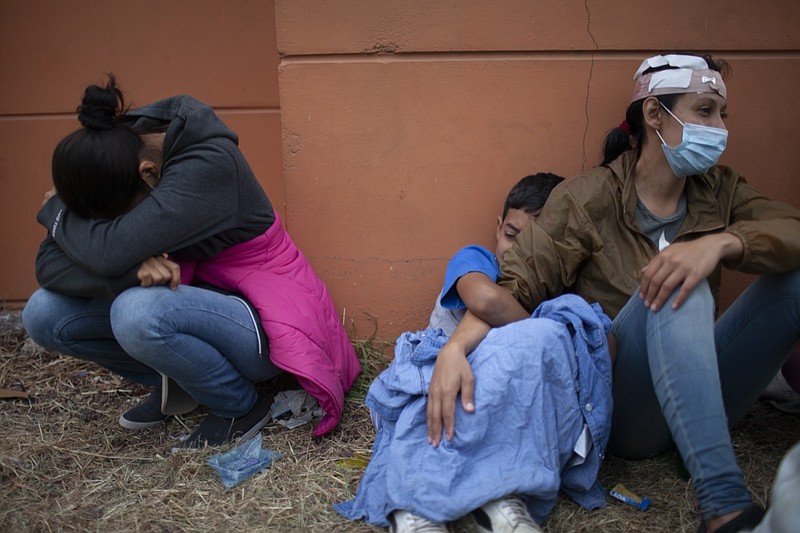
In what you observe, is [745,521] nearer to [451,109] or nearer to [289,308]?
[289,308]

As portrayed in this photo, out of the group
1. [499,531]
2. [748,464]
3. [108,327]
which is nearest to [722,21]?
[748,464]

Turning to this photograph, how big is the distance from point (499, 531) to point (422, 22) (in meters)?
1.90

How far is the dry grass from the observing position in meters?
2.20

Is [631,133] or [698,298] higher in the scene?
[631,133]

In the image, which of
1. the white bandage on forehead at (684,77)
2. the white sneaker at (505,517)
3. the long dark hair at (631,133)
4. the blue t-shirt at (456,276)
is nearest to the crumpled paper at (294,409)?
the blue t-shirt at (456,276)

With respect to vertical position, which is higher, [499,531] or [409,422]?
[409,422]

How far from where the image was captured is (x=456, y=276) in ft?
8.00

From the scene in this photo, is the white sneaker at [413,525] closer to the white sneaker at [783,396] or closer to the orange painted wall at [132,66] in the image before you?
the white sneaker at [783,396]

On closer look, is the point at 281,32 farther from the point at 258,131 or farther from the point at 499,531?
the point at 499,531

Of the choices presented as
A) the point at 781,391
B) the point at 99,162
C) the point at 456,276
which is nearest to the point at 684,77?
the point at 456,276

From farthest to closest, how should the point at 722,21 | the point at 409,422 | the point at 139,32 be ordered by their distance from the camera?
1. the point at 139,32
2. the point at 722,21
3. the point at 409,422

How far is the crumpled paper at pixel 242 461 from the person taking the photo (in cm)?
240

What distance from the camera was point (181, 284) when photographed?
8.27ft

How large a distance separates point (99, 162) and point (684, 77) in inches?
75.0
